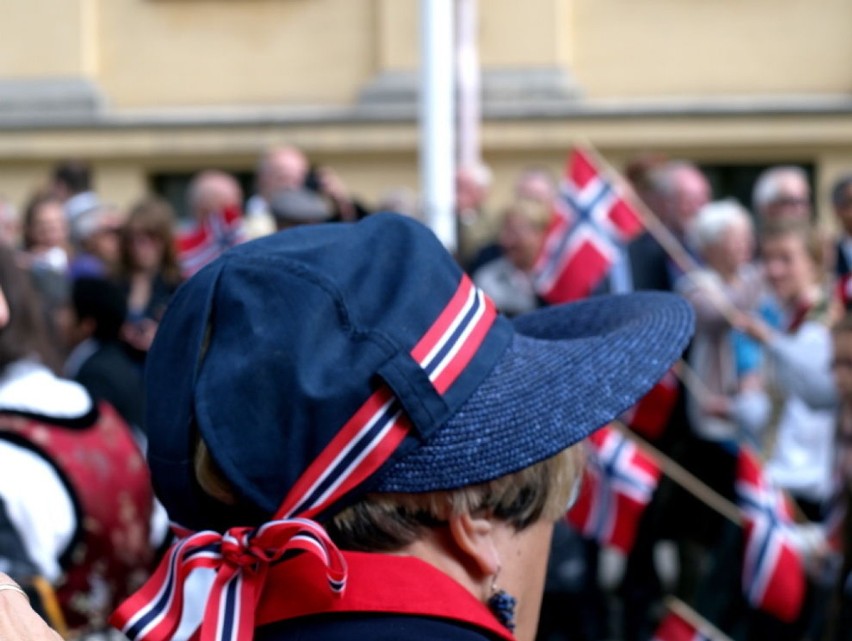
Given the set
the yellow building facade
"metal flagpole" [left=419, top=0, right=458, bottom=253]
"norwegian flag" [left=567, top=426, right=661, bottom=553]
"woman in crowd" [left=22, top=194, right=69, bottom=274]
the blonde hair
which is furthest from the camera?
the yellow building facade

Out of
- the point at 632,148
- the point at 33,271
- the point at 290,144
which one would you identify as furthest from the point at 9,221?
the point at 632,148

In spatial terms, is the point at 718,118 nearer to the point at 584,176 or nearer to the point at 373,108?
the point at 373,108

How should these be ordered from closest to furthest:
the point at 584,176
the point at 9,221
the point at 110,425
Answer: the point at 110,425
the point at 584,176
the point at 9,221

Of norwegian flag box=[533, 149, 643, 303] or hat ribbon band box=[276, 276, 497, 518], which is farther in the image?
norwegian flag box=[533, 149, 643, 303]

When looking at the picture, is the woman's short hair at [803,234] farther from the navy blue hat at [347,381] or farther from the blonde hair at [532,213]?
the navy blue hat at [347,381]

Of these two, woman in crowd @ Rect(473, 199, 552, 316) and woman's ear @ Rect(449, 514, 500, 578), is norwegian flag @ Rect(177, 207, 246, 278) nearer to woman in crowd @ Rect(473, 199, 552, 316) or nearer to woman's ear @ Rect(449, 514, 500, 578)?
woman in crowd @ Rect(473, 199, 552, 316)

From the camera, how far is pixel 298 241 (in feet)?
5.16

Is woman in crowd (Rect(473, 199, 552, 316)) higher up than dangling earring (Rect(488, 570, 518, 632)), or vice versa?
dangling earring (Rect(488, 570, 518, 632))

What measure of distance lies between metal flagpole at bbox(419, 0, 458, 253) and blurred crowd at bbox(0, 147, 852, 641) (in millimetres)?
303

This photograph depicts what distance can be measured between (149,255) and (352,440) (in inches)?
227

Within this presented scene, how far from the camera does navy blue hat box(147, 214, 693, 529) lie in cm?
146

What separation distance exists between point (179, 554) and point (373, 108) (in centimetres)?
1169

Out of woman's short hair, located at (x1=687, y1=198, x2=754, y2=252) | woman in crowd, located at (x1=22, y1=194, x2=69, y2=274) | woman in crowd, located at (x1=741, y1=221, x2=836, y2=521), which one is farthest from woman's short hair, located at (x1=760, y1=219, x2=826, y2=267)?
woman in crowd, located at (x1=22, y1=194, x2=69, y2=274)

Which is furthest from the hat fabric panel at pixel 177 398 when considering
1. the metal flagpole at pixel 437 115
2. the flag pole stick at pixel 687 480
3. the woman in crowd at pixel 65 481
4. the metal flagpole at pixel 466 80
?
the metal flagpole at pixel 466 80
